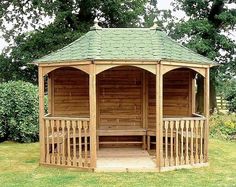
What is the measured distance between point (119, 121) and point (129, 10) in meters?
11.9

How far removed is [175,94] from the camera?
37.2 ft

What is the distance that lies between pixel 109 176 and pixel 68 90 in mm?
3843

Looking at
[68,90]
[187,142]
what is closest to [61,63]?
[68,90]

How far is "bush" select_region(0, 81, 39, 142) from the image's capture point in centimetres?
1277

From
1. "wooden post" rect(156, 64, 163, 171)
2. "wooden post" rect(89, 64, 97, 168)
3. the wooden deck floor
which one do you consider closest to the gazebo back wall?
the wooden deck floor

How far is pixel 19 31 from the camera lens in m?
22.6

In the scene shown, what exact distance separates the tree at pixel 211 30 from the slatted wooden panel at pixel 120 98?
8.54 m

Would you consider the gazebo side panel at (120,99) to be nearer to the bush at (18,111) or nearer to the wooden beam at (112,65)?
the wooden beam at (112,65)

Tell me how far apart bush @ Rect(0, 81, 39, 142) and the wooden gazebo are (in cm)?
206

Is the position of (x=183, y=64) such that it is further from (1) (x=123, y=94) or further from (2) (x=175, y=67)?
(1) (x=123, y=94)

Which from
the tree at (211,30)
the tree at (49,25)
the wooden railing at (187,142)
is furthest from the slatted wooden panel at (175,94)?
the tree at (49,25)

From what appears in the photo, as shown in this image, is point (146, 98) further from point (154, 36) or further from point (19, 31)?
point (19, 31)

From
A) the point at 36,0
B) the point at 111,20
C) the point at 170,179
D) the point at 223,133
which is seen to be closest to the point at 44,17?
the point at 36,0

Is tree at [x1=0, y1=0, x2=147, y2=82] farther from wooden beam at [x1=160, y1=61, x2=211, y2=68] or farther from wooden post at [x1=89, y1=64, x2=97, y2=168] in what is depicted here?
wooden post at [x1=89, y1=64, x2=97, y2=168]
